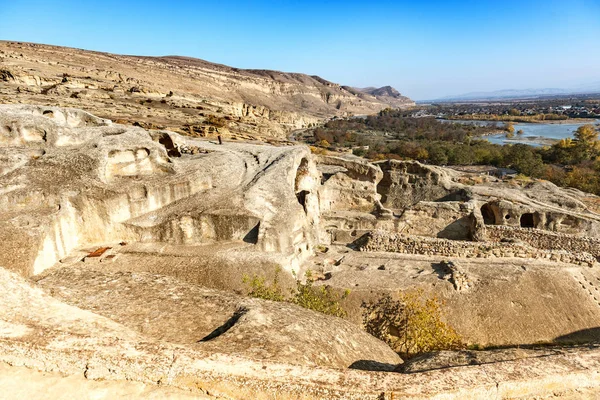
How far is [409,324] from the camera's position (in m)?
11.3

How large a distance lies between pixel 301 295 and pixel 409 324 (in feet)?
12.7

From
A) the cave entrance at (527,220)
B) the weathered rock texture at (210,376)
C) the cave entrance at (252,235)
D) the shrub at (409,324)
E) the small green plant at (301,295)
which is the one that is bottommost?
the shrub at (409,324)

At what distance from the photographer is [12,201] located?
1190cm

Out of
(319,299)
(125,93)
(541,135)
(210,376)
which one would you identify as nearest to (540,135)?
(541,135)

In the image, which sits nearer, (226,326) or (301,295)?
(226,326)

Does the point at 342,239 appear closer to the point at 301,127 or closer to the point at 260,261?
the point at 260,261

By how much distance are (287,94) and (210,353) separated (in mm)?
148365

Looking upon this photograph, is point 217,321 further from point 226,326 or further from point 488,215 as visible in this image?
point 488,215

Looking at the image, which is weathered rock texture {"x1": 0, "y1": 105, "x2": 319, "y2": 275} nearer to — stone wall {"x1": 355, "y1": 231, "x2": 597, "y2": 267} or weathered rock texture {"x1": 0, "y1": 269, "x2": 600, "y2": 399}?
stone wall {"x1": 355, "y1": 231, "x2": 597, "y2": 267}

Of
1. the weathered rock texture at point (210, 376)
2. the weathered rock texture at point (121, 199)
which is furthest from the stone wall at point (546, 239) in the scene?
the weathered rock texture at point (210, 376)

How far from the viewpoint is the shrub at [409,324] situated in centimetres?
1035

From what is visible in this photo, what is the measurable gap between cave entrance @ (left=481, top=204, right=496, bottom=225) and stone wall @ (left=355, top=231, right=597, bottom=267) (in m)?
5.39

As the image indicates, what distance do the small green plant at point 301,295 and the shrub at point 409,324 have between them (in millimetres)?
1255

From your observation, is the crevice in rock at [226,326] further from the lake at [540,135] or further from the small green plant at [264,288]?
the lake at [540,135]
